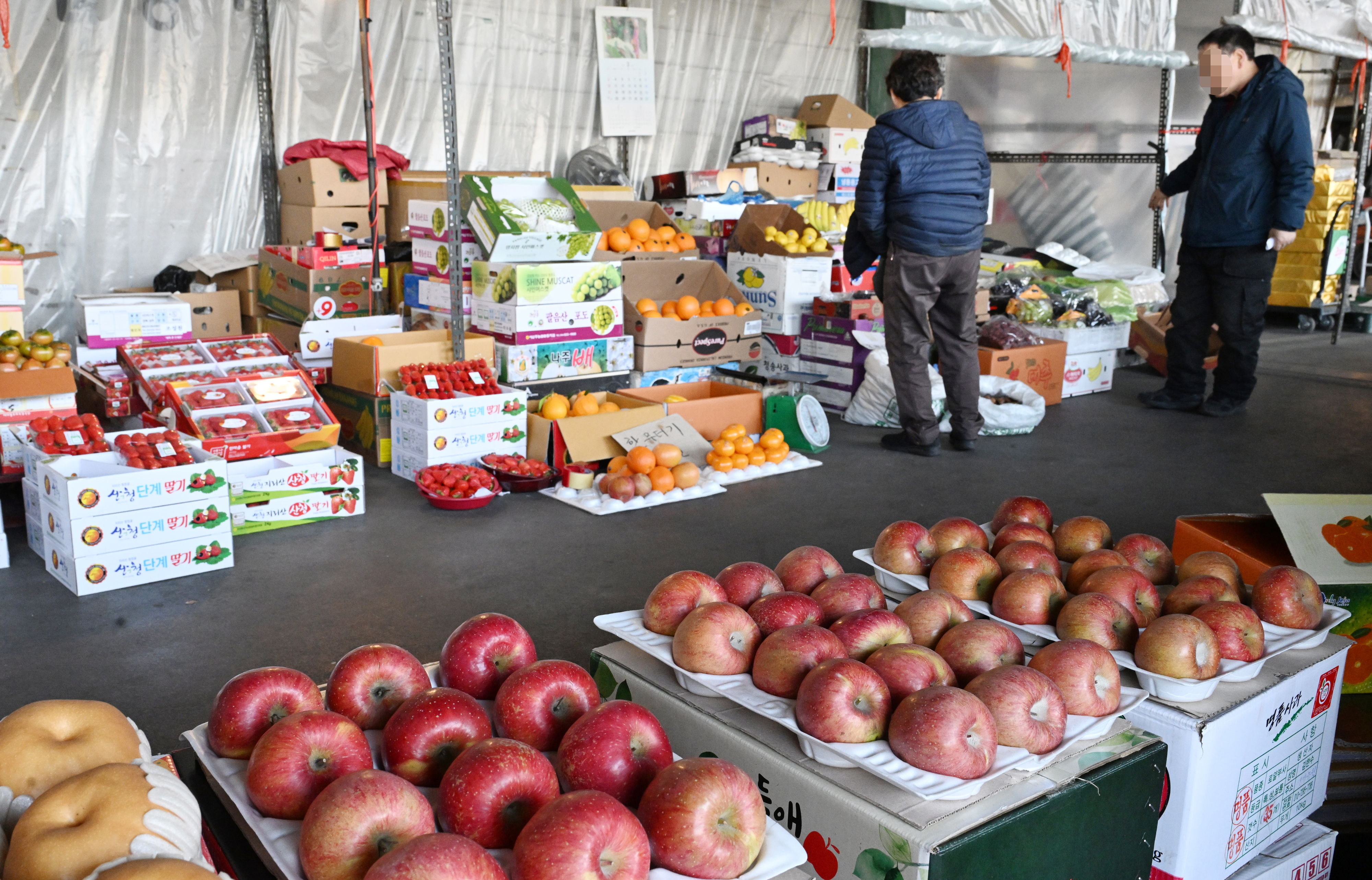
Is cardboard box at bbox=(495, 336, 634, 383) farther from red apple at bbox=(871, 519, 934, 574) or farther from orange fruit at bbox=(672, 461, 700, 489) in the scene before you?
red apple at bbox=(871, 519, 934, 574)

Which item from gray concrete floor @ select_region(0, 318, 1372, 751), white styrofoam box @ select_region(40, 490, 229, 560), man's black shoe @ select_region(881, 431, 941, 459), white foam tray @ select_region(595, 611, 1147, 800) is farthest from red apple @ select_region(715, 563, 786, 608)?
man's black shoe @ select_region(881, 431, 941, 459)

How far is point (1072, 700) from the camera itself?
1504 millimetres

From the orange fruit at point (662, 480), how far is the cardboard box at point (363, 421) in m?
1.30

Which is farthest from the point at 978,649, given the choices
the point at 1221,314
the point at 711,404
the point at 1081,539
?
the point at 1221,314

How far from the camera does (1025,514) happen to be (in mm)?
2301

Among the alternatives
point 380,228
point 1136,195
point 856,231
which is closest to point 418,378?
point 856,231

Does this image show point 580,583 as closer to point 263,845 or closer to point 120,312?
point 263,845

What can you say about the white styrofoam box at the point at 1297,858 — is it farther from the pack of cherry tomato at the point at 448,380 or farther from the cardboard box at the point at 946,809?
the pack of cherry tomato at the point at 448,380

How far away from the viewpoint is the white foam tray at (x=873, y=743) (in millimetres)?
1304

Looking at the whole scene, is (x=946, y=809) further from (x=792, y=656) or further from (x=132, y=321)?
(x=132, y=321)

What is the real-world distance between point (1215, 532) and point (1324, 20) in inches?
390

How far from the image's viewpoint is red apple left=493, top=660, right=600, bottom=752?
136 cm

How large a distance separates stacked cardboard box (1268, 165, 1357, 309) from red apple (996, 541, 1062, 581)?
31.0ft

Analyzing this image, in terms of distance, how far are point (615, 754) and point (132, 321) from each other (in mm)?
4838
